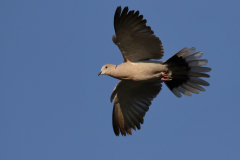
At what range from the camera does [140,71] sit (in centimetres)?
807

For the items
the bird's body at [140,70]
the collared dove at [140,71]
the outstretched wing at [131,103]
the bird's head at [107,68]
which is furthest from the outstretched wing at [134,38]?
the outstretched wing at [131,103]

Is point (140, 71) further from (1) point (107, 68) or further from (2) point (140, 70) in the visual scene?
(1) point (107, 68)

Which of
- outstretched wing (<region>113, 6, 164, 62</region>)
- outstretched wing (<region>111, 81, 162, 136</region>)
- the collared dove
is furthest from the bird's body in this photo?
outstretched wing (<region>111, 81, 162, 136</region>)

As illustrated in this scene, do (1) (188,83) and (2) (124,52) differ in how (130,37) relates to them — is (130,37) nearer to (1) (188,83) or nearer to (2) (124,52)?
(2) (124,52)

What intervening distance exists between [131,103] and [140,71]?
147 cm

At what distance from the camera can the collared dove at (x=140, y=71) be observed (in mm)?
7637

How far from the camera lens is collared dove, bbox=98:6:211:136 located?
25.1 ft

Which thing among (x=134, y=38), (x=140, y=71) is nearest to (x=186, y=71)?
(x=140, y=71)

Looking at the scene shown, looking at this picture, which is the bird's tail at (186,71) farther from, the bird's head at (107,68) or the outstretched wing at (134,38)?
the bird's head at (107,68)

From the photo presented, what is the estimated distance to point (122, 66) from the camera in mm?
8180

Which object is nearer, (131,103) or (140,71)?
(140,71)

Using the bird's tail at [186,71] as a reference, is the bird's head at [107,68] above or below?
above

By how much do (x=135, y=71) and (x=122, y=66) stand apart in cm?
35

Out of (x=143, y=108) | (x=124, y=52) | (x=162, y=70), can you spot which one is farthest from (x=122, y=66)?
(x=143, y=108)
